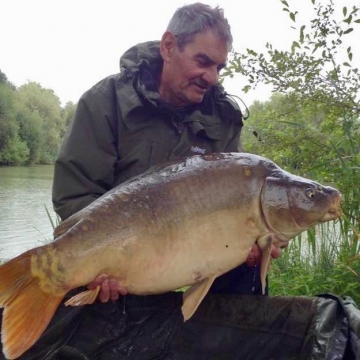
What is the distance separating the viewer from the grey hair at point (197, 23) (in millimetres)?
1999

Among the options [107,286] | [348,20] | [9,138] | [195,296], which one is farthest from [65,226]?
[9,138]

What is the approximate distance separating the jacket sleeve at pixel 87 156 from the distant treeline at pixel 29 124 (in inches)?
990

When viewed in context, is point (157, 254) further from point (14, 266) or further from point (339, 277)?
point (339, 277)

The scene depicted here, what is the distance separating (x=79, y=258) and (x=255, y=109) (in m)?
1.88

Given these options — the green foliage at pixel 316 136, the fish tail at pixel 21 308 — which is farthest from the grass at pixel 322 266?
the fish tail at pixel 21 308

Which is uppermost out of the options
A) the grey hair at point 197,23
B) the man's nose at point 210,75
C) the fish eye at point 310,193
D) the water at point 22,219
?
the grey hair at point 197,23

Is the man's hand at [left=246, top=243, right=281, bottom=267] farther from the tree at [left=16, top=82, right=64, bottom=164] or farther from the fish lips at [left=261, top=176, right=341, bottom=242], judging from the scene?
the tree at [left=16, top=82, right=64, bottom=164]

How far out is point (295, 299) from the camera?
1.79 m

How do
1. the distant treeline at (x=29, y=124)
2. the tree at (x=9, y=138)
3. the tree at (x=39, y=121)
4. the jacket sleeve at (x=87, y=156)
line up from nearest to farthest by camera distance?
the jacket sleeve at (x=87, y=156) → the tree at (x=9, y=138) → the distant treeline at (x=29, y=124) → the tree at (x=39, y=121)

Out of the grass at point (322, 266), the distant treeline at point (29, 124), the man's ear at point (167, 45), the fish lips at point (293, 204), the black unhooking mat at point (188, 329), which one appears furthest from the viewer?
the distant treeline at point (29, 124)

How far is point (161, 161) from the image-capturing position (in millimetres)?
2016

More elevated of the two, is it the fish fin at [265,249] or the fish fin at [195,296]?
the fish fin at [265,249]

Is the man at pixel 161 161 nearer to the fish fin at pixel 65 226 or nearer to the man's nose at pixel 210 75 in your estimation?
the man's nose at pixel 210 75

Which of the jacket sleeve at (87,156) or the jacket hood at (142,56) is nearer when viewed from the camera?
the jacket sleeve at (87,156)
